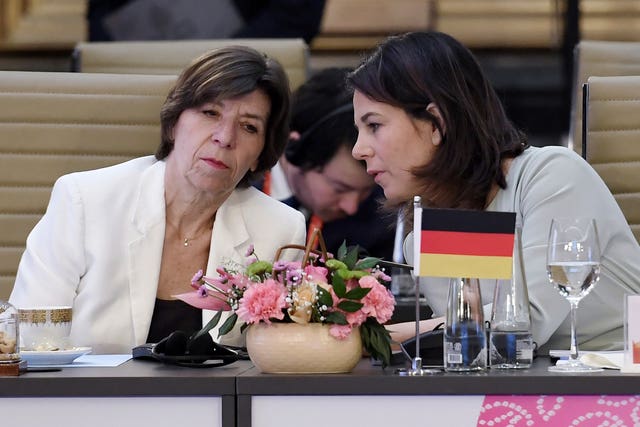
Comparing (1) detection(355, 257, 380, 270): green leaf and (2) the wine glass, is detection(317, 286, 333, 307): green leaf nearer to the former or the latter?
(1) detection(355, 257, 380, 270): green leaf

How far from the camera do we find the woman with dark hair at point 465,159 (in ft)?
6.20

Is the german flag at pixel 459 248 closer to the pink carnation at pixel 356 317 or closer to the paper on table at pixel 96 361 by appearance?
the pink carnation at pixel 356 317

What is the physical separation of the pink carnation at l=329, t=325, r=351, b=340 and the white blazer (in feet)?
2.32

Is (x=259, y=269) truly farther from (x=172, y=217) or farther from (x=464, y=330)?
(x=172, y=217)

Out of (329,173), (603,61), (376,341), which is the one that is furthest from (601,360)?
(329,173)

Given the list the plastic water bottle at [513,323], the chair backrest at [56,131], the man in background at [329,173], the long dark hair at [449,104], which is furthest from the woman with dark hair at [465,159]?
the man in background at [329,173]

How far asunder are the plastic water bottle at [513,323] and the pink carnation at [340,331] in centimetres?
21

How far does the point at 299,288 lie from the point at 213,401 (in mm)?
185

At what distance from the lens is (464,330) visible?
1495mm

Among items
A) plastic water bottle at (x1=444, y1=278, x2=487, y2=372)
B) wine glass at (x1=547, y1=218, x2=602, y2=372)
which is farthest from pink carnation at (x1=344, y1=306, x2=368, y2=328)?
wine glass at (x1=547, y1=218, x2=602, y2=372)

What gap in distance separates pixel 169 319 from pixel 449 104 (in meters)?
0.70

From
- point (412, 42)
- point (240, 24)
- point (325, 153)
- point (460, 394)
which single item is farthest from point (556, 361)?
point (240, 24)

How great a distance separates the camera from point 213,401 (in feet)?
4.59

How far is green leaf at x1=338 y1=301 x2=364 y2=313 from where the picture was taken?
4.85ft
